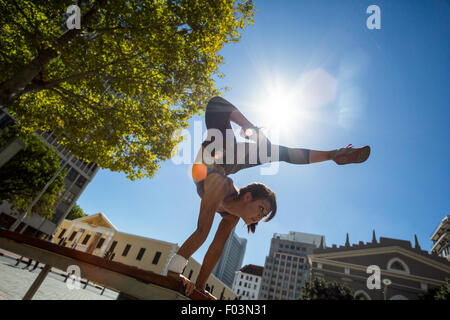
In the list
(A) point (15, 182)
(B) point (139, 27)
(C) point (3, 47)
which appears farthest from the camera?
(A) point (15, 182)

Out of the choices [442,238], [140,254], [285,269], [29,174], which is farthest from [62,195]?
[442,238]

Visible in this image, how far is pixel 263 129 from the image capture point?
2.21 meters

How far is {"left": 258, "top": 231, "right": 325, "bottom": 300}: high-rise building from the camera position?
86.3 m

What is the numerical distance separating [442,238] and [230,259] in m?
122

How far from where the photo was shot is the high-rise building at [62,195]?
26.1 meters

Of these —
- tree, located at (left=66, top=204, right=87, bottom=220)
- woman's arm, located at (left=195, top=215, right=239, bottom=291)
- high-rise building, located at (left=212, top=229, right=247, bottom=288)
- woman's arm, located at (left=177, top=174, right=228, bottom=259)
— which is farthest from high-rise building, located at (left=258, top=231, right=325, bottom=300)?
woman's arm, located at (left=177, top=174, right=228, bottom=259)

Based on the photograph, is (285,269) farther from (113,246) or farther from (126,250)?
(113,246)

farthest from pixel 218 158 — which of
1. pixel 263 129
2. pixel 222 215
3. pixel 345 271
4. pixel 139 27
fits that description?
pixel 345 271

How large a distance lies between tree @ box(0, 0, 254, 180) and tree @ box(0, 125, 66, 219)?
47.3 ft
